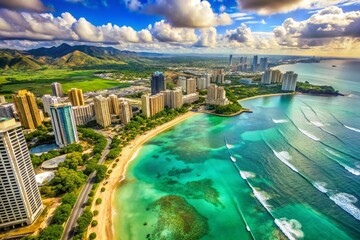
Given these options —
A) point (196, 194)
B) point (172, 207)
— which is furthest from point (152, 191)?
point (196, 194)

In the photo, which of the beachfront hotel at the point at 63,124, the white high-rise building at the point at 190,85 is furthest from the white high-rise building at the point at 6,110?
the white high-rise building at the point at 190,85

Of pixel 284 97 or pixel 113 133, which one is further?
pixel 284 97

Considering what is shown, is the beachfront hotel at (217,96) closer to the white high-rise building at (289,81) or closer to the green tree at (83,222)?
the white high-rise building at (289,81)

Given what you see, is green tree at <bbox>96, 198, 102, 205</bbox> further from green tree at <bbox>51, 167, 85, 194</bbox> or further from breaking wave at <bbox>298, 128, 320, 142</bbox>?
breaking wave at <bbox>298, 128, 320, 142</bbox>

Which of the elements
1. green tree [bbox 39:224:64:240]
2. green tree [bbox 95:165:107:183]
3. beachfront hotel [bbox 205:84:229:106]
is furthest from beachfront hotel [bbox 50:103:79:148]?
beachfront hotel [bbox 205:84:229:106]

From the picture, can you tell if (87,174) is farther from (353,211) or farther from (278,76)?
(278,76)

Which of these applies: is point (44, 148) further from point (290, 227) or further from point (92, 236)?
point (290, 227)
